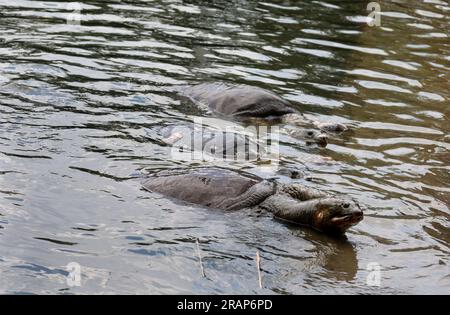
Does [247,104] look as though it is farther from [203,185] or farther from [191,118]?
[203,185]

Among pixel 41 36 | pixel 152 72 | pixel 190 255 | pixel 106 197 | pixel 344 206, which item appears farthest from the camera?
pixel 41 36

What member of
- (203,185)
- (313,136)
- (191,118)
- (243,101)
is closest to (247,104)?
(243,101)

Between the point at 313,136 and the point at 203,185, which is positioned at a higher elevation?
the point at 203,185

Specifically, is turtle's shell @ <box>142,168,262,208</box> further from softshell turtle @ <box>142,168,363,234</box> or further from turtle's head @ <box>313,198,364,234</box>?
turtle's head @ <box>313,198,364,234</box>

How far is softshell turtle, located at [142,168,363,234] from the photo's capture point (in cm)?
582

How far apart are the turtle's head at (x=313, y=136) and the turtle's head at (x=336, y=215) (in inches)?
83.1

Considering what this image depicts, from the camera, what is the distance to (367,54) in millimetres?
11508

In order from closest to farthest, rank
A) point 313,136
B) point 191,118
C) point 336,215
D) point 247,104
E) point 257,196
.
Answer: point 336,215 < point 257,196 < point 313,136 < point 191,118 < point 247,104

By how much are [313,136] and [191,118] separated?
134cm

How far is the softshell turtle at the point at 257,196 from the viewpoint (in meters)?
5.82

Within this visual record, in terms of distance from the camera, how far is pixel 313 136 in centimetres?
809
